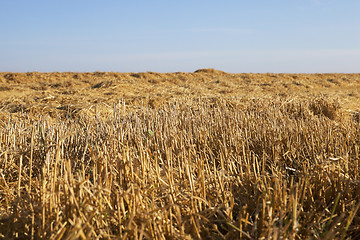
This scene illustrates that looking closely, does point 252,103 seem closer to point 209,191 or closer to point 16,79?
point 209,191

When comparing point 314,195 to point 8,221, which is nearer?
point 8,221

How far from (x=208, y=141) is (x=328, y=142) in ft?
3.01

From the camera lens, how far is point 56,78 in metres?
12.0

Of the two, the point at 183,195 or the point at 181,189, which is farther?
the point at 181,189

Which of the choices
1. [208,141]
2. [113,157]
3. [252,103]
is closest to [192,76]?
[252,103]

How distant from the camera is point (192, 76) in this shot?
43.6 ft

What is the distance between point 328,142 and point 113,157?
1608 millimetres

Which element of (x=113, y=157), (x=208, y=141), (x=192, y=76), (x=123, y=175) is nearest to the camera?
(x=123, y=175)

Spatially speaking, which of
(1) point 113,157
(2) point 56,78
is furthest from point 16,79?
(1) point 113,157

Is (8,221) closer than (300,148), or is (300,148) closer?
(8,221)

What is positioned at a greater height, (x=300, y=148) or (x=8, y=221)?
(x=300, y=148)

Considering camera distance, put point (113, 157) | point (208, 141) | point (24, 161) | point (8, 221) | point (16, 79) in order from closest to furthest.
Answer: point (8, 221) → point (113, 157) → point (24, 161) → point (208, 141) → point (16, 79)

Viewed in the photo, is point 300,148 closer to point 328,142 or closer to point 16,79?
point 328,142

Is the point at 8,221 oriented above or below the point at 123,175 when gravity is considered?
below
